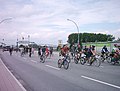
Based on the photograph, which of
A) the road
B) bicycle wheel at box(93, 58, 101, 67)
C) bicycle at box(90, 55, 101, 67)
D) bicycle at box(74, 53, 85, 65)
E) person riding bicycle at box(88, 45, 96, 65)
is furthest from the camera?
bicycle at box(74, 53, 85, 65)

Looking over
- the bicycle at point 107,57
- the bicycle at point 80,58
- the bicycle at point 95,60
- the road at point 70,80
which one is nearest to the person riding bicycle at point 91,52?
the bicycle at point 95,60

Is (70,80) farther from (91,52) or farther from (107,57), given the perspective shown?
(107,57)

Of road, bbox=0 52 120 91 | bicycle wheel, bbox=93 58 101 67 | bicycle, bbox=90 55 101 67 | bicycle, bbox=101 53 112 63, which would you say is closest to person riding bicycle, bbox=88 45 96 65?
bicycle, bbox=90 55 101 67

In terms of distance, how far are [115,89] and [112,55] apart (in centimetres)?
1502

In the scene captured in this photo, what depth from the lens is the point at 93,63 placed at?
21.0 m

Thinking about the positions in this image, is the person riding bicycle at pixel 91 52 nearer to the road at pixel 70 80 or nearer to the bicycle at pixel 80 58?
the bicycle at pixel 80 58

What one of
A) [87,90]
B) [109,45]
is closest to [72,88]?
[87,90]

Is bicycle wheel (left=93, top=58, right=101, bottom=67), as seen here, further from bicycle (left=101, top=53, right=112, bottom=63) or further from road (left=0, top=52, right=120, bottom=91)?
road (left=0, top=52, right=120, bottom=91)

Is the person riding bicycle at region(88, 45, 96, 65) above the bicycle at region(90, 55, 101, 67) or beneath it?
above

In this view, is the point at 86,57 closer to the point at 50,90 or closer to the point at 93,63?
the point at 93,63

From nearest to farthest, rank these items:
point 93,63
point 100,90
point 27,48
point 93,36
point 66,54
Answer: point 100,90, point 66,54, point 93,63, point 27,48, point 93,36

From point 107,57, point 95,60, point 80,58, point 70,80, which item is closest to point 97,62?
point 95,60

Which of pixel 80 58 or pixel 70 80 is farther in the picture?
pixel 80 58

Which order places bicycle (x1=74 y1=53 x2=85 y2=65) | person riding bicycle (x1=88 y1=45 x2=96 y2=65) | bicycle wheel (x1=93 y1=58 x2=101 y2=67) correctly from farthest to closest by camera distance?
bicycle (x1=74 y1=53 x2=85 y2=65) → person riding bicycle (x1=88 y1=45 x2=96 y2=65) → bicycle wheel (x1=93 y1=58 x2=101 y2=67)
